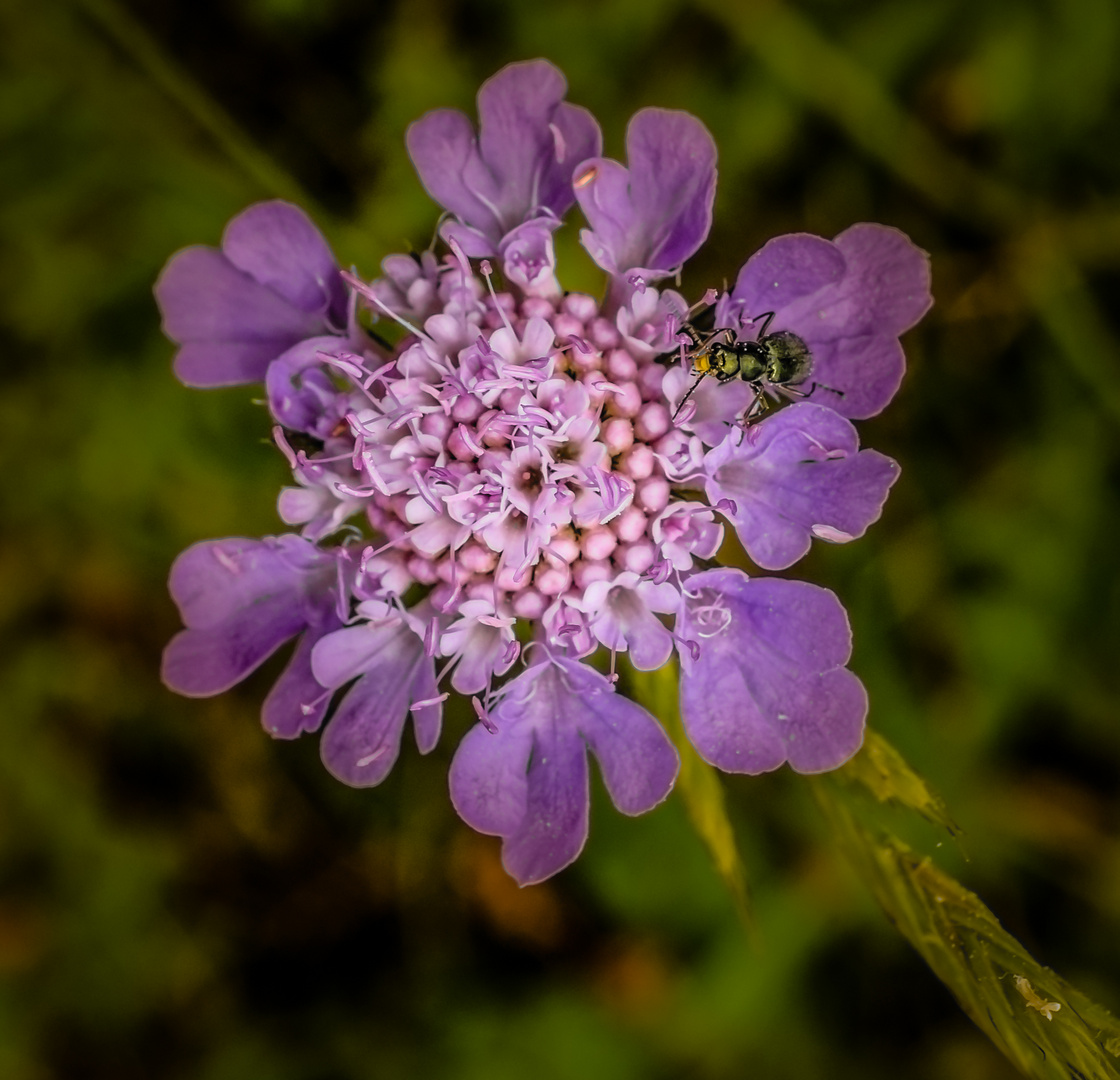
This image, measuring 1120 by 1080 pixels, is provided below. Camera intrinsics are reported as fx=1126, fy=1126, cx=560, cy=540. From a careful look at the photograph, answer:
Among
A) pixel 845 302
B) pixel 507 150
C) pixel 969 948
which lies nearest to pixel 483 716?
pixel 969 948

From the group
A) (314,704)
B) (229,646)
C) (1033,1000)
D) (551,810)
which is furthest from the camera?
(229,646)

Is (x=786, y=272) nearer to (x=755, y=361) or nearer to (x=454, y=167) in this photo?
(x=755, y=361)

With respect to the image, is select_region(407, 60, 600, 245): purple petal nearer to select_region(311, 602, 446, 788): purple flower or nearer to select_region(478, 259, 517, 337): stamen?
select_region(478, 259, 517, 337): stamen

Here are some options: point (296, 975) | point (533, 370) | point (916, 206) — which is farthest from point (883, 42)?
point (296, 975)

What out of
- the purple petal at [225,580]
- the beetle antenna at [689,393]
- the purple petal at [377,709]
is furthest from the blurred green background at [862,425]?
the beetle antenna at [689,393]

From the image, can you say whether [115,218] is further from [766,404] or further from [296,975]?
[296,975]

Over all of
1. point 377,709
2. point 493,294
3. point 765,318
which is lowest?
point 377,709
